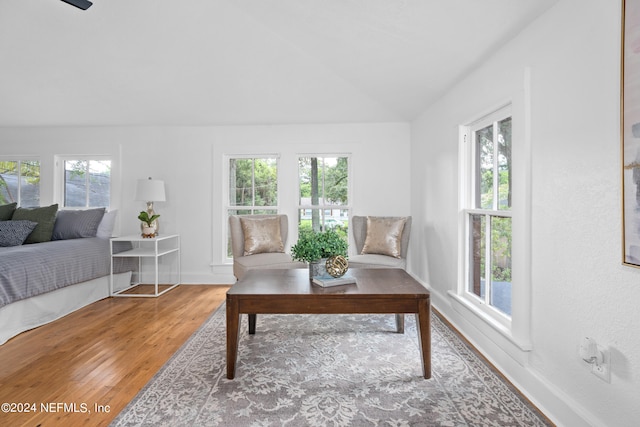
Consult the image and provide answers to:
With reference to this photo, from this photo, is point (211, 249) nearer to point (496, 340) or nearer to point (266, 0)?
point (266, 0)

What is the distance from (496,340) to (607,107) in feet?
4.85

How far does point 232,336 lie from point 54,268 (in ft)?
7.31

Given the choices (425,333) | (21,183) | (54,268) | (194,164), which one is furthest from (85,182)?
(425,333)

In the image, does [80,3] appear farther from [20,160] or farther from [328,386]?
[20,160]

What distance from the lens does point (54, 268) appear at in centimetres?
315

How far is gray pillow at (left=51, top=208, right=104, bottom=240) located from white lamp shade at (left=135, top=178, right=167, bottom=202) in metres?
0.57

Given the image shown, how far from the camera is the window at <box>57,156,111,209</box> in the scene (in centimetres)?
460

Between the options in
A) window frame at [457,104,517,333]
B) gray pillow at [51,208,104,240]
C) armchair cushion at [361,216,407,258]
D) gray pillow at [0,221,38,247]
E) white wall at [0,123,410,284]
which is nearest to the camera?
window frame at [457,104,517,333]

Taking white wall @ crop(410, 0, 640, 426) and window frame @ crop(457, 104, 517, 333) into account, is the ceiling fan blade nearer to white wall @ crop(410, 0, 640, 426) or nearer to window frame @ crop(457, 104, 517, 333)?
white wall @ crop(410, 0, 640, 426)

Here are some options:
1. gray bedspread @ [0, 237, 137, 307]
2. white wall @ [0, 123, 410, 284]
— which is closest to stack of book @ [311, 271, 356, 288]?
white wall @ [0, 123, 410, 284]

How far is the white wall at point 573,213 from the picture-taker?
132 cm

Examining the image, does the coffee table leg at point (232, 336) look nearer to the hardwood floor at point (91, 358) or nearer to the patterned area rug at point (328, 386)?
the patterned area rug at point (328, 386)

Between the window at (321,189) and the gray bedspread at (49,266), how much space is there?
7.66 ft

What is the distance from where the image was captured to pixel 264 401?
180 cm
